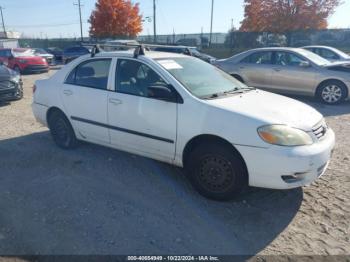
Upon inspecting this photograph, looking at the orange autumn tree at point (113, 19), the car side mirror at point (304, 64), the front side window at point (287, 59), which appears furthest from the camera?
the orange autumn tree at point (113, 19)

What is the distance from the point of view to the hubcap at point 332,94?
8289 millimetres

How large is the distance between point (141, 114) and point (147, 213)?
1.24 m

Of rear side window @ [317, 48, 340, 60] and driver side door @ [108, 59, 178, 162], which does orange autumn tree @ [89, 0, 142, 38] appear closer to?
rear side window @ [317, 48, 340, 60]

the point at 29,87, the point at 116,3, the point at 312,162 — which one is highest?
the point at 116,3

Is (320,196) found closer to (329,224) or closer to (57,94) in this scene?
(329,224)

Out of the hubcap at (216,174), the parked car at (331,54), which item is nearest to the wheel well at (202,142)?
the hubcap at (216,174)

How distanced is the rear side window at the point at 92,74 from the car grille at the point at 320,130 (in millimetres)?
2715

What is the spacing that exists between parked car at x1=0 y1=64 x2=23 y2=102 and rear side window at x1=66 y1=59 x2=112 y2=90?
493cm

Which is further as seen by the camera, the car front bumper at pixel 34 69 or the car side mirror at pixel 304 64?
the car front bumper at pixel 34 69

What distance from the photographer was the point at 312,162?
3035 millimetres

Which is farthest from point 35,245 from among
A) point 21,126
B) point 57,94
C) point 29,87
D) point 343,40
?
point 343,40

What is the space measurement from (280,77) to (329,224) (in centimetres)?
644

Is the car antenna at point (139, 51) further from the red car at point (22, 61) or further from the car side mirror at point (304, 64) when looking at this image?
the red car at point (22, 61)

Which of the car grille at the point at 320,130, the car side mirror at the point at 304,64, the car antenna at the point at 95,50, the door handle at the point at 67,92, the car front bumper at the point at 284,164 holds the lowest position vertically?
the car front bumper at the point at 284,164
